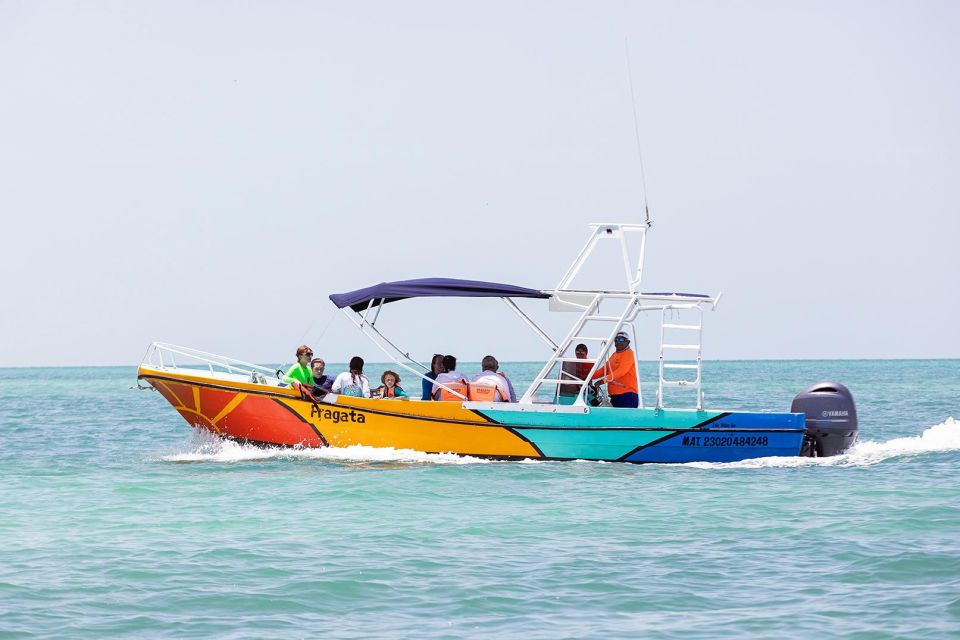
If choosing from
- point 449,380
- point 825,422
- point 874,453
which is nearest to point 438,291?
point 449,380

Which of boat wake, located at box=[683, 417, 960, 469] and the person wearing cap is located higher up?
the person wearing cap

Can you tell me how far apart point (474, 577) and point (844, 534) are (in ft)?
12.3

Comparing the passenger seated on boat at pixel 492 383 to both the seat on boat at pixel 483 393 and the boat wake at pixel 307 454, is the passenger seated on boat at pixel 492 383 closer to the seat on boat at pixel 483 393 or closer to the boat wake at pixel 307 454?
the seat on boat at pixel 483 393

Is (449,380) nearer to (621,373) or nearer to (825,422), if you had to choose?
(621,373)

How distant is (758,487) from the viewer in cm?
1338

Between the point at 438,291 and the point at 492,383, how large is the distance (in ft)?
4.75

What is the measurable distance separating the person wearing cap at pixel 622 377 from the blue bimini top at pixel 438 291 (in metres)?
1.27

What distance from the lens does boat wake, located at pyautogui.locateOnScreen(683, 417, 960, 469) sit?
15305mm

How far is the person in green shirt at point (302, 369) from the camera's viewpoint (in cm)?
1606

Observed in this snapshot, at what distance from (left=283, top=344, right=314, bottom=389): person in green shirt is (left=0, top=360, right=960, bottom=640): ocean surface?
1037mm

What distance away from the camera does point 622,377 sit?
15.5 meters

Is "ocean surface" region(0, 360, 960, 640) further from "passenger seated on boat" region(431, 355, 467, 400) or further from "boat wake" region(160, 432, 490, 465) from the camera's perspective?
"passenger seated on boat" region(431, 355, 467, 400)

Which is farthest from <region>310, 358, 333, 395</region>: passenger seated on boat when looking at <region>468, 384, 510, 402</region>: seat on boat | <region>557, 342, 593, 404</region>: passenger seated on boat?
<region>557, 342, 593, 404</region>: passenger seated on boat

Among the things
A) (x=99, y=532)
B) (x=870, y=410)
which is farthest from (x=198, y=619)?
(x=870, y=410)
